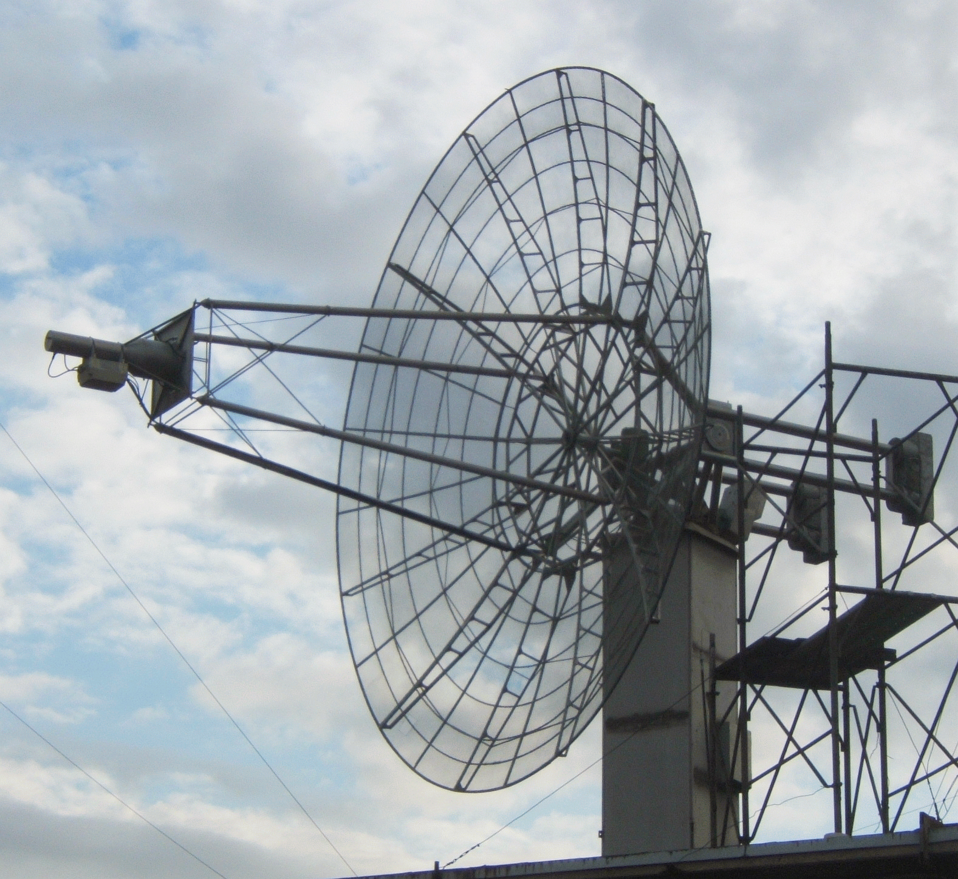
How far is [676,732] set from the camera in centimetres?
2522

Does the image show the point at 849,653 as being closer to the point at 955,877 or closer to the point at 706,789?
the point at 706,789

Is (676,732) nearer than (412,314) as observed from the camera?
No

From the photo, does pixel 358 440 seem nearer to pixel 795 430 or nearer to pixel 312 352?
pixel 312 352

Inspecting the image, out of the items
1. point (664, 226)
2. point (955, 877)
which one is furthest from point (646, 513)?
point (955, 877)

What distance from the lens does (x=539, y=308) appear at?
84.4ft

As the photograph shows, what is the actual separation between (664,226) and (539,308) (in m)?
3.46

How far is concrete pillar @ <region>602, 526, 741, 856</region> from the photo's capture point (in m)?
24.8

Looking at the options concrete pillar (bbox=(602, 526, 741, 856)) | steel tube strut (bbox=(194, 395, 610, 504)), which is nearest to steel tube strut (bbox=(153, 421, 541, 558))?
steel tube strut (bbox=(194, 395, 610, 504))

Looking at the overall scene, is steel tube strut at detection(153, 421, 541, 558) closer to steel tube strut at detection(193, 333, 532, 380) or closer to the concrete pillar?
steel tube strut at detection(193, 333, 532, 380)

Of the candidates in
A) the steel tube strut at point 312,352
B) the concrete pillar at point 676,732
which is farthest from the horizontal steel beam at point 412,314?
the concrete pillar at point 676,732

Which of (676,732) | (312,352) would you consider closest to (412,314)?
(312,352)

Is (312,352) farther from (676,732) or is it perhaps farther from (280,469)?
(676,732)

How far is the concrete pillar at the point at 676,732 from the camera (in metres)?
24.8

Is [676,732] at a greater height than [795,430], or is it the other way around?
[795,430]
